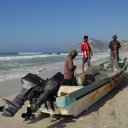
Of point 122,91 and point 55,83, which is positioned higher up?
point 55,83

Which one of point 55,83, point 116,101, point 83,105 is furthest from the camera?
point 116,101

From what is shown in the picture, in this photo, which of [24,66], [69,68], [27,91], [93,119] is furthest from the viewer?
[24,66]

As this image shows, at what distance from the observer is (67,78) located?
976 cm

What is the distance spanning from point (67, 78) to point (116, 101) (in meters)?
1.76

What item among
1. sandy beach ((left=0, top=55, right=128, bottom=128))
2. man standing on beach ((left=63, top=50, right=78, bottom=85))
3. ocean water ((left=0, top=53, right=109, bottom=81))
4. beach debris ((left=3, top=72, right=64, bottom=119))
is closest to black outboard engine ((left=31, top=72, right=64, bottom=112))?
beach debris ((left=3, top=72, right=64, bottom=119))

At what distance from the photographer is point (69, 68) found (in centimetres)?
956

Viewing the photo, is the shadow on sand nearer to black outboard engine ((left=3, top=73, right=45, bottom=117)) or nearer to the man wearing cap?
black outboard engine ((left=3, top=73, right=45, bottom=117))

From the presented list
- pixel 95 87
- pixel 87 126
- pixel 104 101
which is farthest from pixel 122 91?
pixel 87 126

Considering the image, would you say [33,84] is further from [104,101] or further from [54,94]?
[104,101]

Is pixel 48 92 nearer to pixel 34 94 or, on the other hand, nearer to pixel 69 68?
pixel 34 94

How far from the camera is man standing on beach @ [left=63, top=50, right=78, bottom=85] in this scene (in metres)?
9.48

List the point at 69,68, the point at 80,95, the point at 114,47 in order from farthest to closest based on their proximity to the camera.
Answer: the point at 114,47 → the point at 69,68 → the point at 80,95

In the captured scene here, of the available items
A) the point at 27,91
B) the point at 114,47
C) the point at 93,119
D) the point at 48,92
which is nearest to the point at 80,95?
the point at 93,119

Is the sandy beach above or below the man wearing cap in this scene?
below
